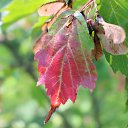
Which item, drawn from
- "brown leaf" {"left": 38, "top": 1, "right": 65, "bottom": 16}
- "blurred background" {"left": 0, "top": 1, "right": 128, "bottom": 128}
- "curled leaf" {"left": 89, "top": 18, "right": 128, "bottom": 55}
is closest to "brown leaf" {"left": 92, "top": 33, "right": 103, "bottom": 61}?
"curled leaf" {"left": 89, "top": 18, "right": 128, "bottom": 55}

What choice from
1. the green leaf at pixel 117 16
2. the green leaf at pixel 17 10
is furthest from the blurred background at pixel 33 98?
the green leaf at pixel 117 16

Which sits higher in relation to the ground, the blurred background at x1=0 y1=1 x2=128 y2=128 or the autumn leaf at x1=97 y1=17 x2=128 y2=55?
the autumn leaf at x1=97 y1=17 x2=128 y2=55

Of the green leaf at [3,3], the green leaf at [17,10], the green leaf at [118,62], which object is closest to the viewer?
the green leaf at [118,62]

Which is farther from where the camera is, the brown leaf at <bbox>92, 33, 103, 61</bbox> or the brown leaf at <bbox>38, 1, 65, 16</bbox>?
the brown leaf at <bbox>38, 1, 65, 16</bbox>

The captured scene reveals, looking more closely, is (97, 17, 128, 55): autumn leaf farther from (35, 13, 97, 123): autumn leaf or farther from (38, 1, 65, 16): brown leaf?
(38, 1, 65, 16): brown leaf

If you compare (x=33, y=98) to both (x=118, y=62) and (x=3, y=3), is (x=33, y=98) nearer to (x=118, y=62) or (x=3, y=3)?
(x=3, y=3)

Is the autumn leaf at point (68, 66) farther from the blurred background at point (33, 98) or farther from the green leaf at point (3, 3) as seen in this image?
the blurred background at point (33, 98)

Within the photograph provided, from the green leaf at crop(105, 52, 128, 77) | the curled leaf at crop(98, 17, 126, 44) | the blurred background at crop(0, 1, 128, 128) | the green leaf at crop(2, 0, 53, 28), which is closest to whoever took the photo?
the curled leaf at crop(98, 17, 126, 44)
